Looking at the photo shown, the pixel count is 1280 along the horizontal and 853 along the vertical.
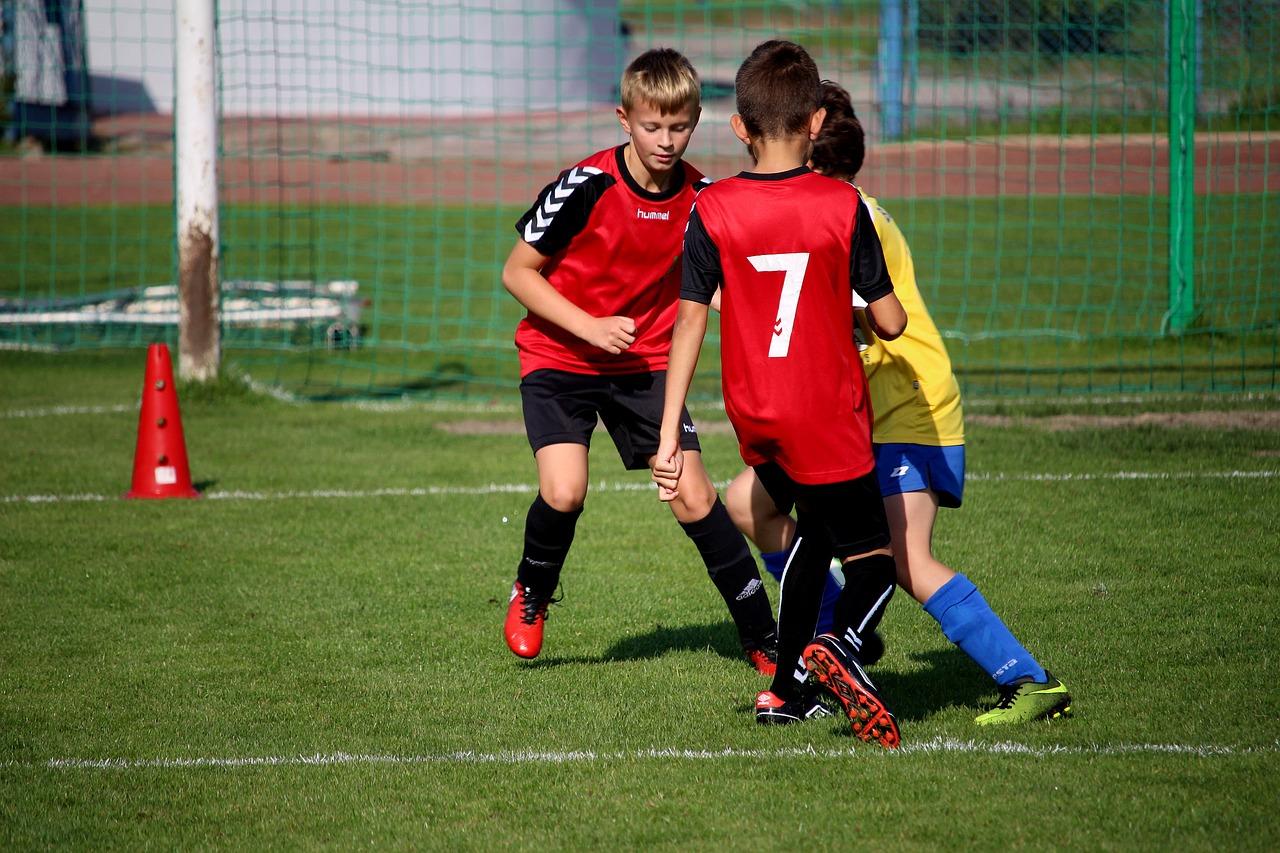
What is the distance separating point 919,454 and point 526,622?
1.38m

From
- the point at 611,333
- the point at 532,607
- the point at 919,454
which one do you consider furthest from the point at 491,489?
the point at 919,454

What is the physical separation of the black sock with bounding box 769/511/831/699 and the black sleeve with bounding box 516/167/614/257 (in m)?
1.18

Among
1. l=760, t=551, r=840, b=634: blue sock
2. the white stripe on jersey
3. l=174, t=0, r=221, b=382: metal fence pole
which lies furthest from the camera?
l=174, t=0, r=221, b=382: metal fence pole

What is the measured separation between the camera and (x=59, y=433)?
8.88 meters

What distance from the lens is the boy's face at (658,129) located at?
402 cm

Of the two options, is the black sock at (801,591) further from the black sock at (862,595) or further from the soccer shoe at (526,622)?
the soccer shoe at (526,622)

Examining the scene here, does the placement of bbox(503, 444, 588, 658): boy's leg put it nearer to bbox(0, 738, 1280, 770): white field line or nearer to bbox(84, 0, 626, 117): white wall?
bbox(0, 738, 1280, 770): white field line

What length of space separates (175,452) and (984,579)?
414cm

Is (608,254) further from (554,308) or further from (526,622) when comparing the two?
(526,622)

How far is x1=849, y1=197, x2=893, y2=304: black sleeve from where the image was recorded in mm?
3574

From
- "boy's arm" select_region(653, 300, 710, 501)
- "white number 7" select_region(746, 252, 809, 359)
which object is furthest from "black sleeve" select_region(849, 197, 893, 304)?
"boy's arm" select_region(653, 300, 710, 501)

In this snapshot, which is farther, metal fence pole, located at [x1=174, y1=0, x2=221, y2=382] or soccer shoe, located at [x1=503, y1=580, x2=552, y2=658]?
metal fence pole, located at [x1=174, y1=0, x2=221, y2=382]

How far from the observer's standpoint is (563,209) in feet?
14.0

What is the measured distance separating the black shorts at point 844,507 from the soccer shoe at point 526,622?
3.59 feet
